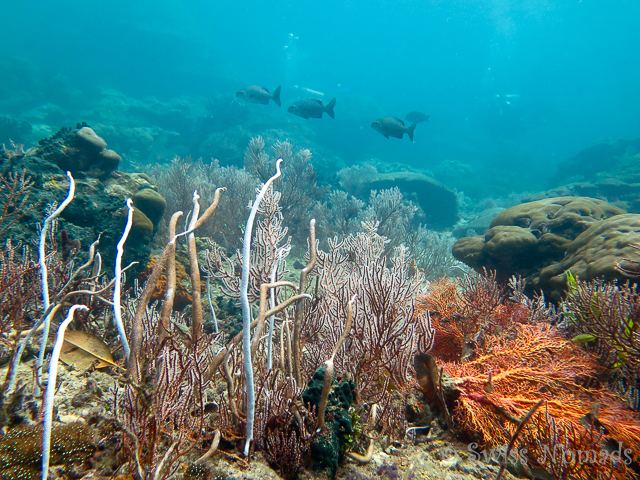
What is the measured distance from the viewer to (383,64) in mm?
75438

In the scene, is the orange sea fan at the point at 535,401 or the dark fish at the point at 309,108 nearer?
the orange sea fan at the point at 535,401

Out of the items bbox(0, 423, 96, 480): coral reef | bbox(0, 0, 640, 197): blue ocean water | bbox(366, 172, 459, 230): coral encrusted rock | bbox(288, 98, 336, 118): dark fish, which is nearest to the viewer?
bbox(0, 423, 96, 480): coral reef

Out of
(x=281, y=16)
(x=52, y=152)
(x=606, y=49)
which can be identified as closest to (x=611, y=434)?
(x=52, y=152)

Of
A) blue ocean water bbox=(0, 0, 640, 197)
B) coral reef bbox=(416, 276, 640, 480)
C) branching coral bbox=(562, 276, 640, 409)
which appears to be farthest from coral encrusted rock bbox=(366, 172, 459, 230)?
blue ocean water bbox=(0, 0, 640, 197)

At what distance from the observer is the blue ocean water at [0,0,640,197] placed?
35750mm

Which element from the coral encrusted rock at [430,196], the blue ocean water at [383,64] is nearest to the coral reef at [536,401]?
the coral encrusted rock at [430,196]

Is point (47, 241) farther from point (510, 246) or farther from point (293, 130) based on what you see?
point (293, 130)

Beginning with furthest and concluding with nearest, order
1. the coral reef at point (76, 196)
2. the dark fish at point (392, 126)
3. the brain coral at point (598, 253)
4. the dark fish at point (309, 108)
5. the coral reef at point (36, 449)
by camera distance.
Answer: the dark fish at point (309, 108), the dark fish at point (392, 126), the coral reef at point (76, 196), the brain coral at point (598, 253), the coral reef at point (36, 449)

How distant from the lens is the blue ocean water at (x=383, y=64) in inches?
1407

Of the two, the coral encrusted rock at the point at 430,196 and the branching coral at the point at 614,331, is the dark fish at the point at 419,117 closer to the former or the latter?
the coral encrusted rock at the point at 430,196

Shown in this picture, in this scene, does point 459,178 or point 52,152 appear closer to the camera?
point 52,152

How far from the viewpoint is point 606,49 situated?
7412 cm

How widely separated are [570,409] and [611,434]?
22cm

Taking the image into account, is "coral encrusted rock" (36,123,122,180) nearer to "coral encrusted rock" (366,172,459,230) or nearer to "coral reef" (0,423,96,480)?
"coral reef" (0,423,96,480)
